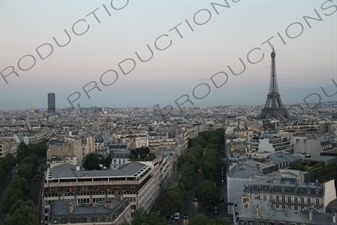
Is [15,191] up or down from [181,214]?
up

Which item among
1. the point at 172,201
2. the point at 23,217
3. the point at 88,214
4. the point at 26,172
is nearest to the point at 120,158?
the point at 26,172

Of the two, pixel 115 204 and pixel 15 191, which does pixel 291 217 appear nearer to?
pixel 115 204

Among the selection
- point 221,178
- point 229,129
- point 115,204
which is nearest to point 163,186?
point 221,178

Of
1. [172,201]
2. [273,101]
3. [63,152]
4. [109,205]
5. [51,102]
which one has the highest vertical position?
[51,102]

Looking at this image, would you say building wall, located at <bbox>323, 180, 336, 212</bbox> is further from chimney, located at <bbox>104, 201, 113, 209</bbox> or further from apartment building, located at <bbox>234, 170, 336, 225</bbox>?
chimney, located at <bbox>104, 201, 113, 209</bbox>

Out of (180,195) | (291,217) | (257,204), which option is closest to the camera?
(291,217)

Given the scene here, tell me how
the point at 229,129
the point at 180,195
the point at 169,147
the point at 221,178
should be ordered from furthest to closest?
the point at 229,129
the point at 169,147
the point at 221,178
the point at 180,195

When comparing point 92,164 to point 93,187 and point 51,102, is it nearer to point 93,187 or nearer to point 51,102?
point 93,187

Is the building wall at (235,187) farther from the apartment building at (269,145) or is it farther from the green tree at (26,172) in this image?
the green tree at (26,172)

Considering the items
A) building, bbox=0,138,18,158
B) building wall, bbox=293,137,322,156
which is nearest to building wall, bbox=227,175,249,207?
building wall, bbox=293,137,322,156
